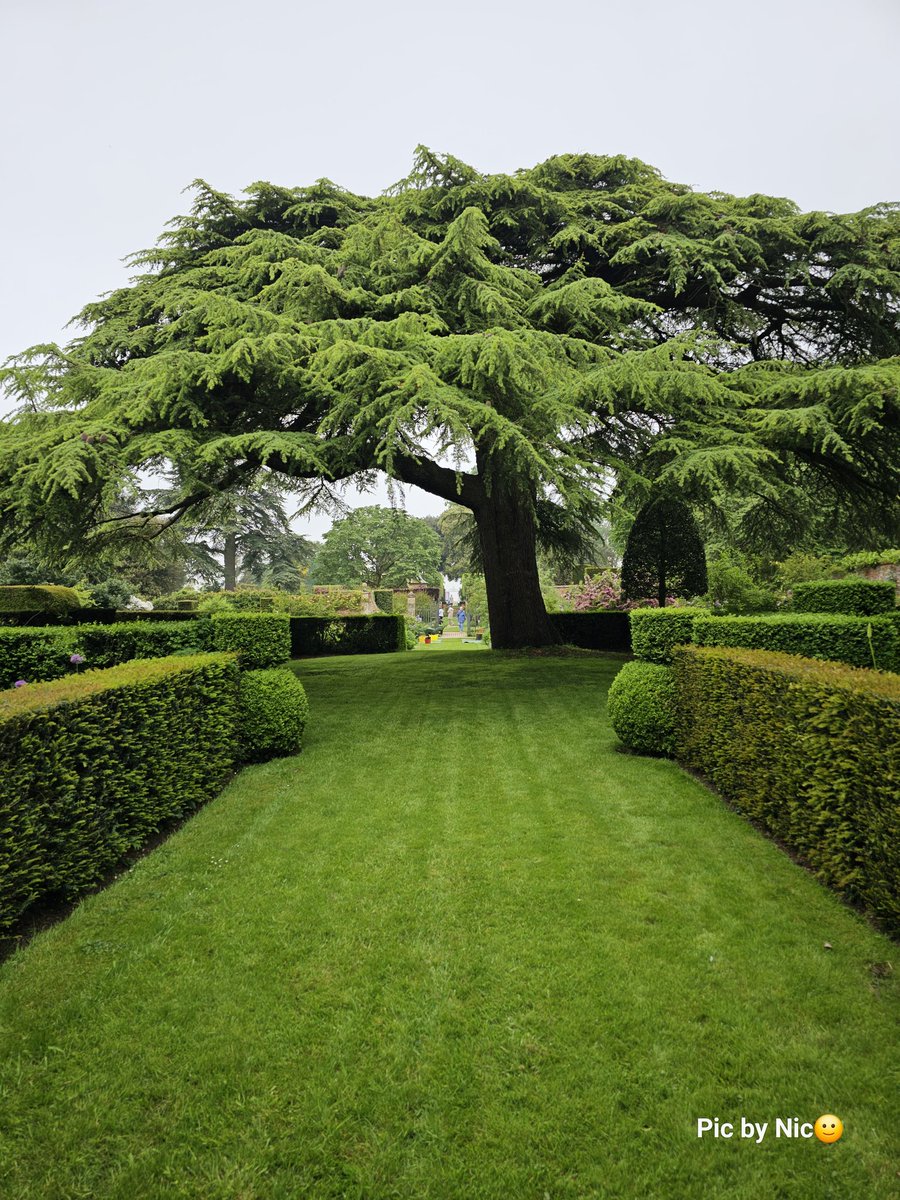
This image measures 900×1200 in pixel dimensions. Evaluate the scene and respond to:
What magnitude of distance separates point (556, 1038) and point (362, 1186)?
98 centimetres

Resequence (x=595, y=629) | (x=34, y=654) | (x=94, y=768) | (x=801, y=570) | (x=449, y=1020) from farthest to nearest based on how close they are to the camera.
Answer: (x=801, y=570) < (x=595, y=629) < (x=34, y=654) < (x=94, y=768) < (x=449, y=1020)

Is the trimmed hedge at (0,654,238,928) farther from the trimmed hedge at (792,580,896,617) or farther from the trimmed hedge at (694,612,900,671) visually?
the trimmed hedge at (792,580,896,617)

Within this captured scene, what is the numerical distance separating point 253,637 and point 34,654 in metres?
3.08

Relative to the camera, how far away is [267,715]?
698cm

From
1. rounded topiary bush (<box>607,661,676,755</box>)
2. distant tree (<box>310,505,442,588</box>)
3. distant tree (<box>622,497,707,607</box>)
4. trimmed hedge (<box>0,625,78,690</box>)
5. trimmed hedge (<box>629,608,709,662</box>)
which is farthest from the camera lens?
distant tree (<box>310,505,442,588</box>)

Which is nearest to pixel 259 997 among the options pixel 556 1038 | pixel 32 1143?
pixel 32 1143

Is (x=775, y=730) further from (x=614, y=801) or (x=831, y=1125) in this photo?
(x=831, y=1125)

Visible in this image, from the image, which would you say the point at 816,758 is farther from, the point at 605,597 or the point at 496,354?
the point at 605,597

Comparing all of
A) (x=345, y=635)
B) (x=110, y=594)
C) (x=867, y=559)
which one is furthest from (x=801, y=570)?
(x=110, y=594)

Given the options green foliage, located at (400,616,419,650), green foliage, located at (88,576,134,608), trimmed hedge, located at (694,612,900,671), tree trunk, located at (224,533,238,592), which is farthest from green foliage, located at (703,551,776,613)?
tree trunk, located at (224,533,238,592)

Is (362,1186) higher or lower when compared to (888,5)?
lower

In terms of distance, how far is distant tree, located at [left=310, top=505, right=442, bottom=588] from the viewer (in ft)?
165

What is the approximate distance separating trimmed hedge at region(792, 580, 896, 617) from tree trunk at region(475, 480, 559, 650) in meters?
6.42

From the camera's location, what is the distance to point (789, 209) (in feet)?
41.4
